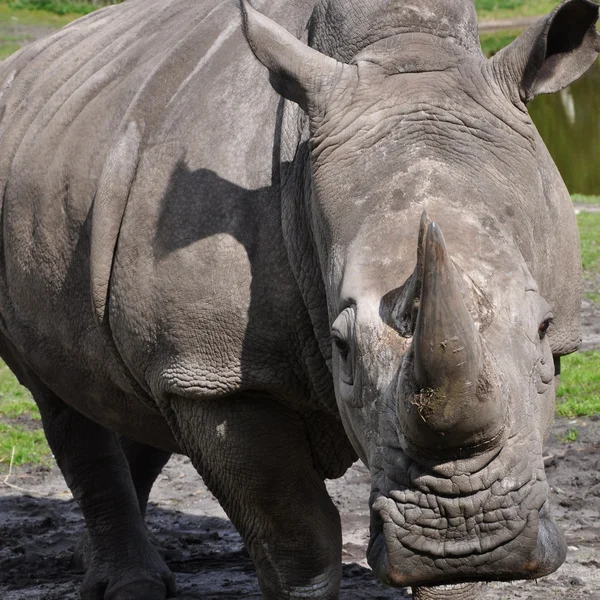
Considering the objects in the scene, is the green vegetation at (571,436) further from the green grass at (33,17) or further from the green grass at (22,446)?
the green grass at (33,17)

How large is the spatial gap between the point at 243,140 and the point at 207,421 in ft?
2.98

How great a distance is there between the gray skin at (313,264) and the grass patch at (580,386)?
9.18 ft

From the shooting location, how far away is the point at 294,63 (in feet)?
12.4

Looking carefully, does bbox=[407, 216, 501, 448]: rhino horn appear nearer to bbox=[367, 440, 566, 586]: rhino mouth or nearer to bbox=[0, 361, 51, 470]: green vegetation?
bbox=[367, 440, 566, 586]: rhino mouth

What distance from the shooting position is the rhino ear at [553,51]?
3.68 m

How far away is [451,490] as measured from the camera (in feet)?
10.2

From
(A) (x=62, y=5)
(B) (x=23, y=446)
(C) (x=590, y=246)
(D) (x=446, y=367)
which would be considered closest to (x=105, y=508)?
(B) (x=23, y=446)

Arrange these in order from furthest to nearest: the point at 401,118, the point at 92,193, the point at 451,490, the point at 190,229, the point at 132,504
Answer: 1. the point at 132,504
2. the point at 92,193
3. the point at 190,229
4. the point at 401,118
5. the point at 451,490

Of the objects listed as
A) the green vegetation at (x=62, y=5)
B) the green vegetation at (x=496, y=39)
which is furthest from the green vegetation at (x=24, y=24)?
the green vegetation at (x=496, y=39)

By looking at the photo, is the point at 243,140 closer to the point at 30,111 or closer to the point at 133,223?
the point at 133,223

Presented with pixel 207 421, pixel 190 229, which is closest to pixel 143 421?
pixel 207 421

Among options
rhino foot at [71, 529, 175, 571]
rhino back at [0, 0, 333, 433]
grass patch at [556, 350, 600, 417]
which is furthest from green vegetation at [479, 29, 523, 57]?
rhino back at [0, 0, 333, 433]

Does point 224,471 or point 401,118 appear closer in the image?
point 401,118

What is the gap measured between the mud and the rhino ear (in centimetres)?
220
